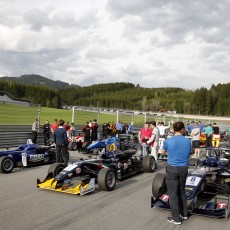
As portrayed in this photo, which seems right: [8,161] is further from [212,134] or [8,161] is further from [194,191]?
[212,134]

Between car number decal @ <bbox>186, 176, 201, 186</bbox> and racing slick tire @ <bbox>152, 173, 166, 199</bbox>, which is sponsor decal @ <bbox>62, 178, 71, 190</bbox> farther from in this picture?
car number decal @ <bbox>186, 176, 201, 186</bbox>

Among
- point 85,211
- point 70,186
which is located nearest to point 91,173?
point 70,186

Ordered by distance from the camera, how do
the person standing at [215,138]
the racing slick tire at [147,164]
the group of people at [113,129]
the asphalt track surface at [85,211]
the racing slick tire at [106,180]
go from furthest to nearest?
the group of people at [113,129] < the person standing at [215,138] < the racing slick tire at [147,164] < the racing slick tire at [106,180] < the asphalt track surface at [85,211]

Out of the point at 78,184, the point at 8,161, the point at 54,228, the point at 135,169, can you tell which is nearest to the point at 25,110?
the point at 8,161

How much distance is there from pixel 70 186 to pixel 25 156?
12.5 ft

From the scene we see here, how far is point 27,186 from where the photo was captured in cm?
816

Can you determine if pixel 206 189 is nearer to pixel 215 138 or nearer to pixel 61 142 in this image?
pixel 61 142

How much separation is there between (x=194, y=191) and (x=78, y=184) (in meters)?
2.94

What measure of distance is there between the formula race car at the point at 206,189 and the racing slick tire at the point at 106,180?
1354 millimetres

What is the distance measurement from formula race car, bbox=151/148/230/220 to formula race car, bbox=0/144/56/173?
5.48m

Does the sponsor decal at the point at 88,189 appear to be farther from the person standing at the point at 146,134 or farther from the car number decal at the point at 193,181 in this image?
the person standing at the point at 146,134

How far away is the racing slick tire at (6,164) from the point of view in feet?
31.9

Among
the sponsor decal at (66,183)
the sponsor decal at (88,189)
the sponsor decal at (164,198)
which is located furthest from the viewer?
the sponsor decal at (66,183)

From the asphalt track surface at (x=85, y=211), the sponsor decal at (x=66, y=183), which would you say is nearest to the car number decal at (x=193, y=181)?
the asphalt track surface at (x=85, y=211)
